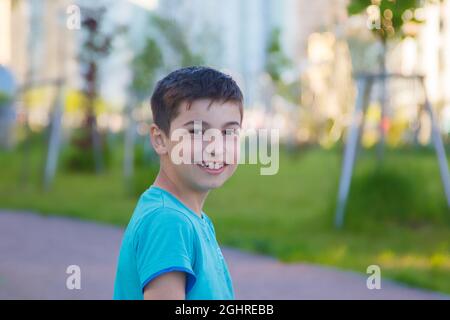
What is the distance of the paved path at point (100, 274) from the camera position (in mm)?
6492

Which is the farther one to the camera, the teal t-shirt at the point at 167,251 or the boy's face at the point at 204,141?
the boy's face at the point at 204,141

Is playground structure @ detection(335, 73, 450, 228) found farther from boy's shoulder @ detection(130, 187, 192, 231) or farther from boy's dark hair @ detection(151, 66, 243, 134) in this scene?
boy's shoulder @ detection(130, 187, 192, 231)

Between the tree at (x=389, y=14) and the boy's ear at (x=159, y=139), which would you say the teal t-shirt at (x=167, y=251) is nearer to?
the boy's ear at (x=159, y=139)

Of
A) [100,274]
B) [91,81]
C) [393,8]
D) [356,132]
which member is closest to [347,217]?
[356,132]

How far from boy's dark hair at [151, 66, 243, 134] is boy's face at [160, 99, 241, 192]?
15 mm

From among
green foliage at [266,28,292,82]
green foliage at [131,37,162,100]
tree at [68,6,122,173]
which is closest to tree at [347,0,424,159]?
green foliage at [131,37,162,100]

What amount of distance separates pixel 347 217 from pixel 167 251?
28.0ft

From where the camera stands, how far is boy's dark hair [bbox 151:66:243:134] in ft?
6.75

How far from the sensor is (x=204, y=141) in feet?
6.70

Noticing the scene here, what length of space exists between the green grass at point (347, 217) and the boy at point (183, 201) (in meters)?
5.04
